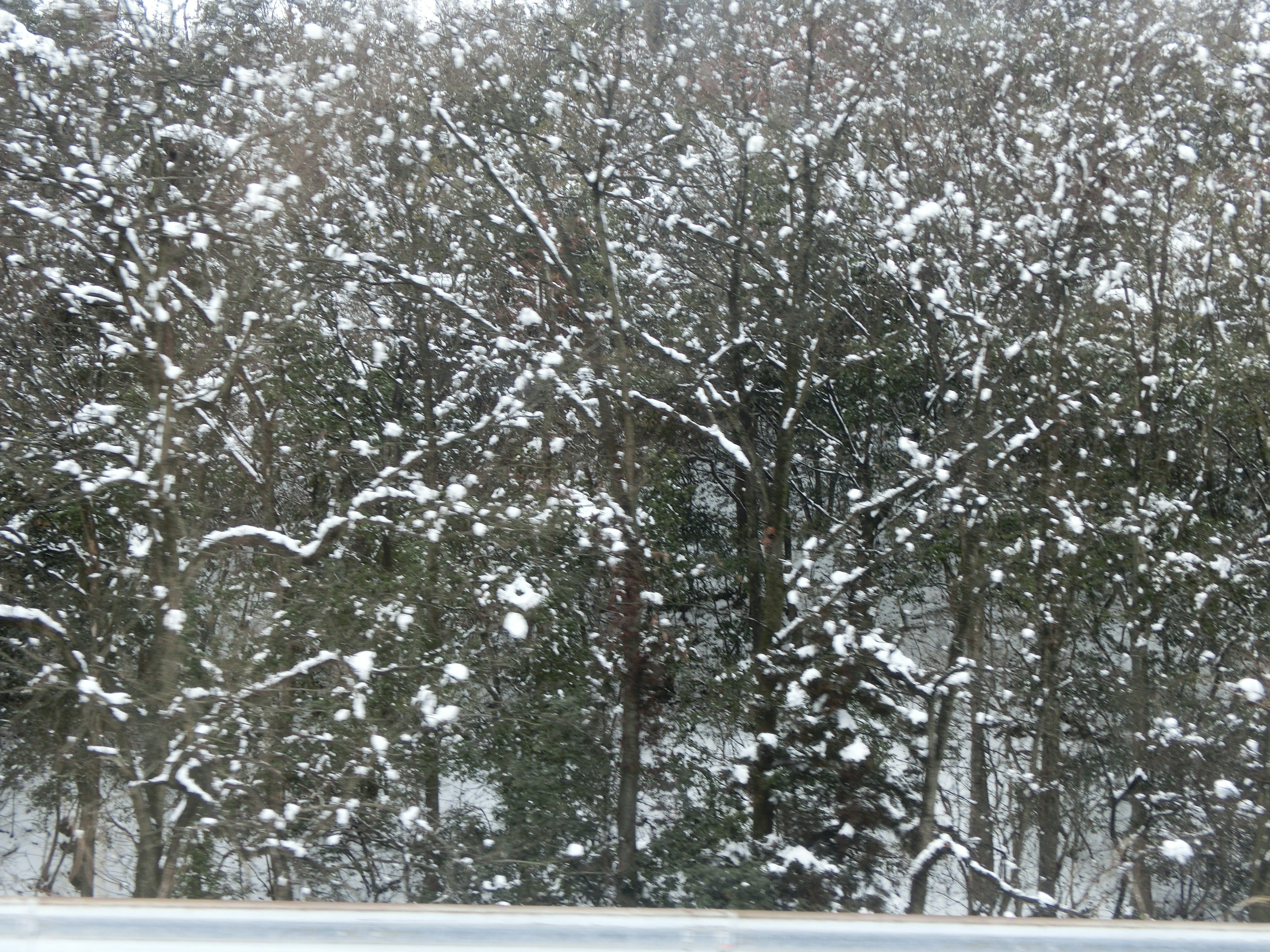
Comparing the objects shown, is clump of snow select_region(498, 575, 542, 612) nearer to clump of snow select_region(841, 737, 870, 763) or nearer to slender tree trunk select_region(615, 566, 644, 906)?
slender tree trunk select_region(615, 566, 644, 906)

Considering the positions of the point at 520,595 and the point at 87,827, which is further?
the point at 520,595

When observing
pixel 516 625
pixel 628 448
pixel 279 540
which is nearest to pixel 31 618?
pixel 279 540

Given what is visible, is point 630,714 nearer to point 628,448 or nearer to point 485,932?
point 628,448

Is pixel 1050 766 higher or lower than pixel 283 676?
lower

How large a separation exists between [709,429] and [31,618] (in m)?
5.87

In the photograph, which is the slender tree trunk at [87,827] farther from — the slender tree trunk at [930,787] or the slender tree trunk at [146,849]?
the slender tree trunk at [930,787]

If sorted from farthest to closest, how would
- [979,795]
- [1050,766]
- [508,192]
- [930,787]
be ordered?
[508,192] → [979,795] → [1050,766] → [930,787]

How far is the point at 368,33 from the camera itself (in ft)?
33.0

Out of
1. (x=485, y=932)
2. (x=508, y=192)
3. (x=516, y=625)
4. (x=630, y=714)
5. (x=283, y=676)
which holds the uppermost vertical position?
(x=508, y=192)

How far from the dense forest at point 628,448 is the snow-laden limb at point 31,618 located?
0.06m

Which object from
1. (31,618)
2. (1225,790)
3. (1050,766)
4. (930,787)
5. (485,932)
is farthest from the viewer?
(1050,766)

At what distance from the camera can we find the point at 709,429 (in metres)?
9.79

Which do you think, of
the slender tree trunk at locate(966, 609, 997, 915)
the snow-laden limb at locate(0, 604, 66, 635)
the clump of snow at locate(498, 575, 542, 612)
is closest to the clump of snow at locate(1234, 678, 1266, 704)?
the slender tree trunk at locate(966, 609, 997, 915)

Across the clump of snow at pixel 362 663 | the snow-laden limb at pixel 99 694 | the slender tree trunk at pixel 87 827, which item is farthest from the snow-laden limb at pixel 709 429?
the slender tree trunk at pixel 87 827
